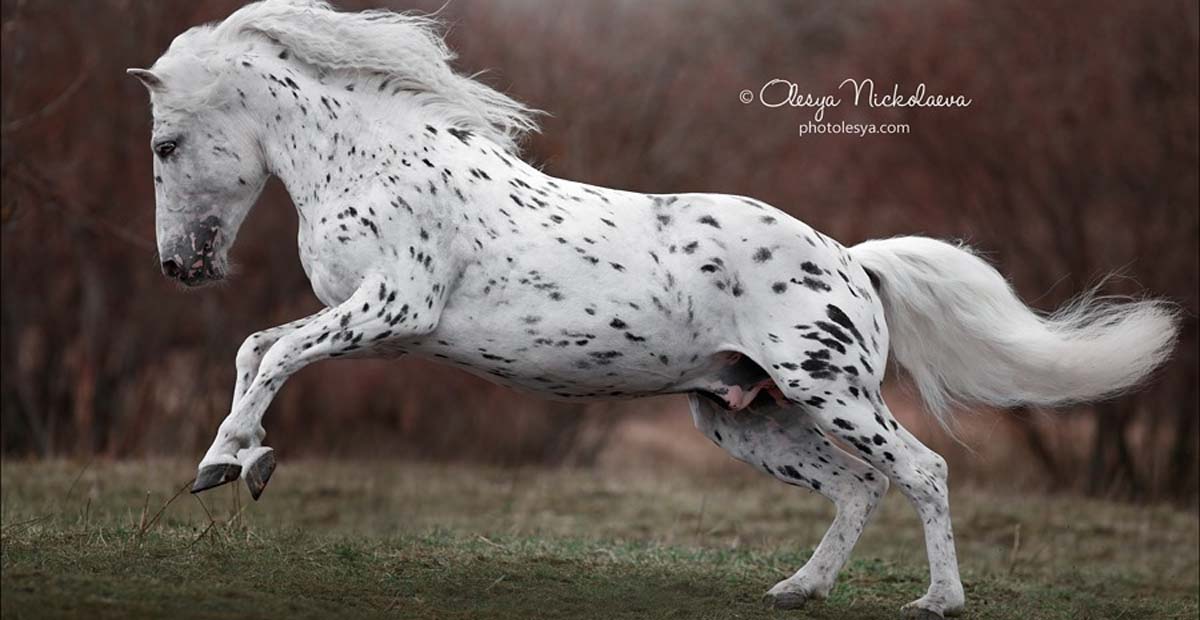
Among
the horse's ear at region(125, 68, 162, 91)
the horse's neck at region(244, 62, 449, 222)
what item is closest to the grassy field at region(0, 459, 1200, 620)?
the horse's neck at region(244, 62, 449, 222)

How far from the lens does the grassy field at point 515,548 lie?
5.55 m

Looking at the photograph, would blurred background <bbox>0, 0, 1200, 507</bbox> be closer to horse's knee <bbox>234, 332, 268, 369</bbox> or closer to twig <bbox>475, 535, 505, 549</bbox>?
twig <bbox>475, 535, 505, 549</bbox>

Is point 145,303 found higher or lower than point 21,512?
higher

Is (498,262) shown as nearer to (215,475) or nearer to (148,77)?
(215,475)

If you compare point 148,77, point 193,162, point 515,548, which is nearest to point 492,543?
point 515,548

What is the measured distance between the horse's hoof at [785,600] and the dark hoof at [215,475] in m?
2.39

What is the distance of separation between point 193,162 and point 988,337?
3701 millimetres

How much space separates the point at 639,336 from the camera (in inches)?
245

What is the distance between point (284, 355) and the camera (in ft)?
19.2

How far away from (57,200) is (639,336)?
256 inches

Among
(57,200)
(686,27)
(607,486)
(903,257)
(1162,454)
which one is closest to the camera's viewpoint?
(903,257)

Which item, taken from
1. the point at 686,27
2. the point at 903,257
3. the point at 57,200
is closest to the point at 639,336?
the point at 903,257

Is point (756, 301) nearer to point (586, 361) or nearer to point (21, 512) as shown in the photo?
point (586, 361)

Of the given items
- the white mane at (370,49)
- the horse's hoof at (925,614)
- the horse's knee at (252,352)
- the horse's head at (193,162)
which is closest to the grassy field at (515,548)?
the horse's hoof at (925,614)
